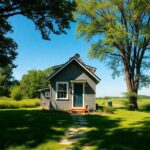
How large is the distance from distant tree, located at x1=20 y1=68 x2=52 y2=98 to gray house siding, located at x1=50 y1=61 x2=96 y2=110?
8047 centimetres

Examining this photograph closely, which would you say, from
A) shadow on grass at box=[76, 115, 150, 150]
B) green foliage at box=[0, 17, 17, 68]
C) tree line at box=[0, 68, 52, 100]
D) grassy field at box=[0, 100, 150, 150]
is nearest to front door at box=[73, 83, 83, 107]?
green foliage at box=[0, 17, 17, 68]

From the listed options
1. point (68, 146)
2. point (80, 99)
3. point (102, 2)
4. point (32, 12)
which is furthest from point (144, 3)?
point (68, 146)

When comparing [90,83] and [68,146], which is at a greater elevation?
[90,83]

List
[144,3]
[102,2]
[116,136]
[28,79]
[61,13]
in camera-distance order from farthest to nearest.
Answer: [28,79]
[102,2]
[144,3]
[61,13]
[116,136]

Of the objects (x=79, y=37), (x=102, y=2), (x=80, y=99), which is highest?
(x=102, y=2)

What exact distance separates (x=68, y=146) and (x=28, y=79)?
351 ft

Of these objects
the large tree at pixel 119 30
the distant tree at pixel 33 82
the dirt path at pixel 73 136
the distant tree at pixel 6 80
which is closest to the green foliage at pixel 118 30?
the large tree at pixel 119 30

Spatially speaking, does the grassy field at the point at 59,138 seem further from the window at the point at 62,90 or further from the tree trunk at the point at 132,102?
the tree trunk at the point at 132,102

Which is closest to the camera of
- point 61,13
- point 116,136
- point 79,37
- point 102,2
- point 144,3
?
point 116,136

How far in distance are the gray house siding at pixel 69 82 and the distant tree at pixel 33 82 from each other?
264 ft

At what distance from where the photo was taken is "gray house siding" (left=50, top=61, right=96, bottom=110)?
29594 mm

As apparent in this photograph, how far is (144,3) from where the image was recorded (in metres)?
29.5

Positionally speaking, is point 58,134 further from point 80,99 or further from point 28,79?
point 28,79

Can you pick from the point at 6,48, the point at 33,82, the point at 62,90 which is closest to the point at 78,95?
the point at 62,90
